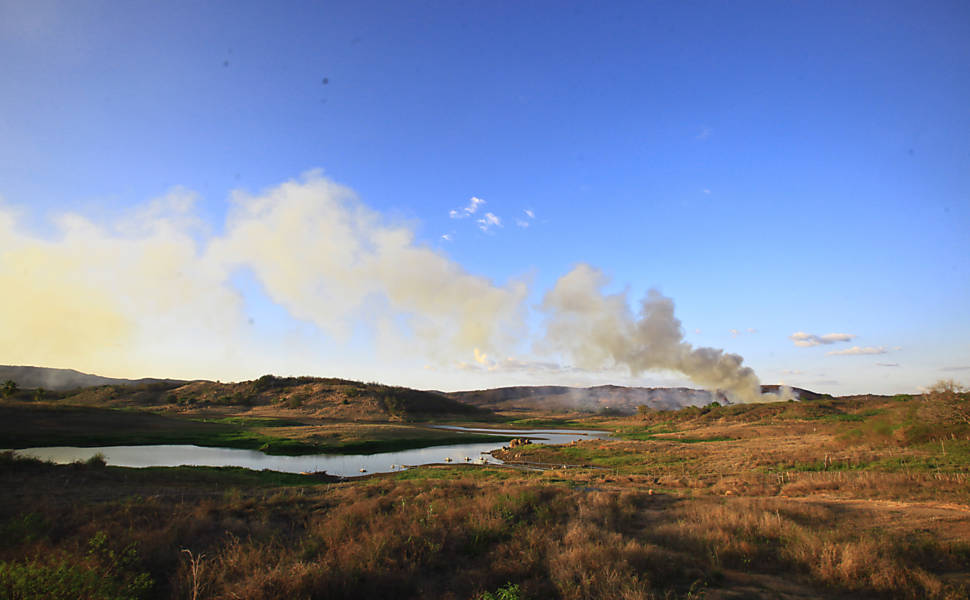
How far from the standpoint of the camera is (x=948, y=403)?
34062 mm

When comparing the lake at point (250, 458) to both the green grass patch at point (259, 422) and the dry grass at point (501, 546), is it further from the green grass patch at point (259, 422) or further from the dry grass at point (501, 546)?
the dry grass at point (501, 546)

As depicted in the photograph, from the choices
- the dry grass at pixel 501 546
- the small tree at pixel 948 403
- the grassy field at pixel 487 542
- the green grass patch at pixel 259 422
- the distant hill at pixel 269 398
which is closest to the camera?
the grassy field at pixel 487 542

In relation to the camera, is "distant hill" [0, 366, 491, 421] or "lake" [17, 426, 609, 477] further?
"distant hill" [0, 366, 491, 421]

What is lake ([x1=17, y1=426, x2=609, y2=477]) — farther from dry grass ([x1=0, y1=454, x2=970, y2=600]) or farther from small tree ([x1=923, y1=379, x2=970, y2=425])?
small tree ([x1=923, y1=379, x2=970, y2=425])

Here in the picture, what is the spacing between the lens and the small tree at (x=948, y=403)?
32812 mm

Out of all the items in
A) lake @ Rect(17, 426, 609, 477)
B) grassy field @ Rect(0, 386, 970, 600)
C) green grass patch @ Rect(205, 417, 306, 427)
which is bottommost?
green grass patch @ Rect(205, 417, 306, 427)

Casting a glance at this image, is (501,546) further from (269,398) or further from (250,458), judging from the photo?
(269,398)

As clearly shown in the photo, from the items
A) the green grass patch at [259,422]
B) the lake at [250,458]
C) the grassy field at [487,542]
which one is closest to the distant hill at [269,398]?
the green grass patch at [259,422]

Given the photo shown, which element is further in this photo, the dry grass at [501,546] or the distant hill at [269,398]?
the distant hill at [269,398]

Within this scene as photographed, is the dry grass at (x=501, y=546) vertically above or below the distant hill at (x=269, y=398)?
above

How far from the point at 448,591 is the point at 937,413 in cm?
4357

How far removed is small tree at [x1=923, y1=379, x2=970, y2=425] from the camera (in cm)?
3281

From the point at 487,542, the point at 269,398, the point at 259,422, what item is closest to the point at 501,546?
the point at 487,542

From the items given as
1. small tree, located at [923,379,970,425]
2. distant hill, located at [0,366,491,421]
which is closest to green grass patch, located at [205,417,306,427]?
distant hill, located at [0,366,491,421]
